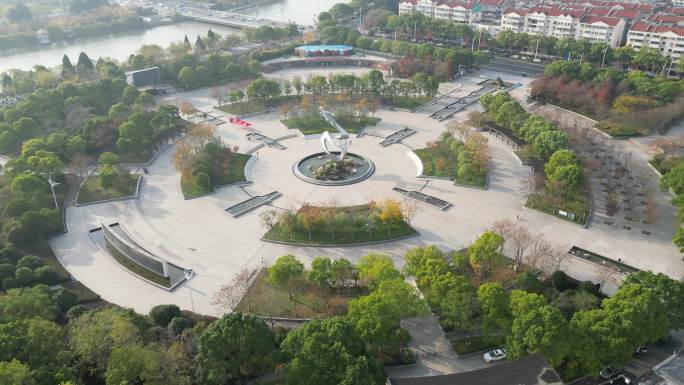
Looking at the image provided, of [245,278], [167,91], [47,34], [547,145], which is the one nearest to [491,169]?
[547,145]

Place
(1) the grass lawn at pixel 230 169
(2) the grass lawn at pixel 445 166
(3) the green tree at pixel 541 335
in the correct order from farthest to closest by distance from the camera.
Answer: (1) the grass lawn at pixel 230 169 → (2) the grass lawn at pixel 445 166 → (3) the green tree at pixel 541 335

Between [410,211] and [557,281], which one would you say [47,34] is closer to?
[410,211]

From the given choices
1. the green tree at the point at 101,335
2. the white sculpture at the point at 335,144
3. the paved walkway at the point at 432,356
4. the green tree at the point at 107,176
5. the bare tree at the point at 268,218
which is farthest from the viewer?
the white sculpture at the point at 335,144

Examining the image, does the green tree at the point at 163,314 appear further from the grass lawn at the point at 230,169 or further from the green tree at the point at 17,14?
the green tree at the point at 17,14

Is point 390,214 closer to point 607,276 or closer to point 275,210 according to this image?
point 275,210

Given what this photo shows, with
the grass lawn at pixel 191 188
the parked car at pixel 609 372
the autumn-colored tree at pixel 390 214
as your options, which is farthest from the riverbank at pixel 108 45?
the parked car at pixel 609 372

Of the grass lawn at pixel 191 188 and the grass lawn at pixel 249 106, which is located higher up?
the grass lawn at pixel 249 106

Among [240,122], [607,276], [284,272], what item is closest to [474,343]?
[607,276]
